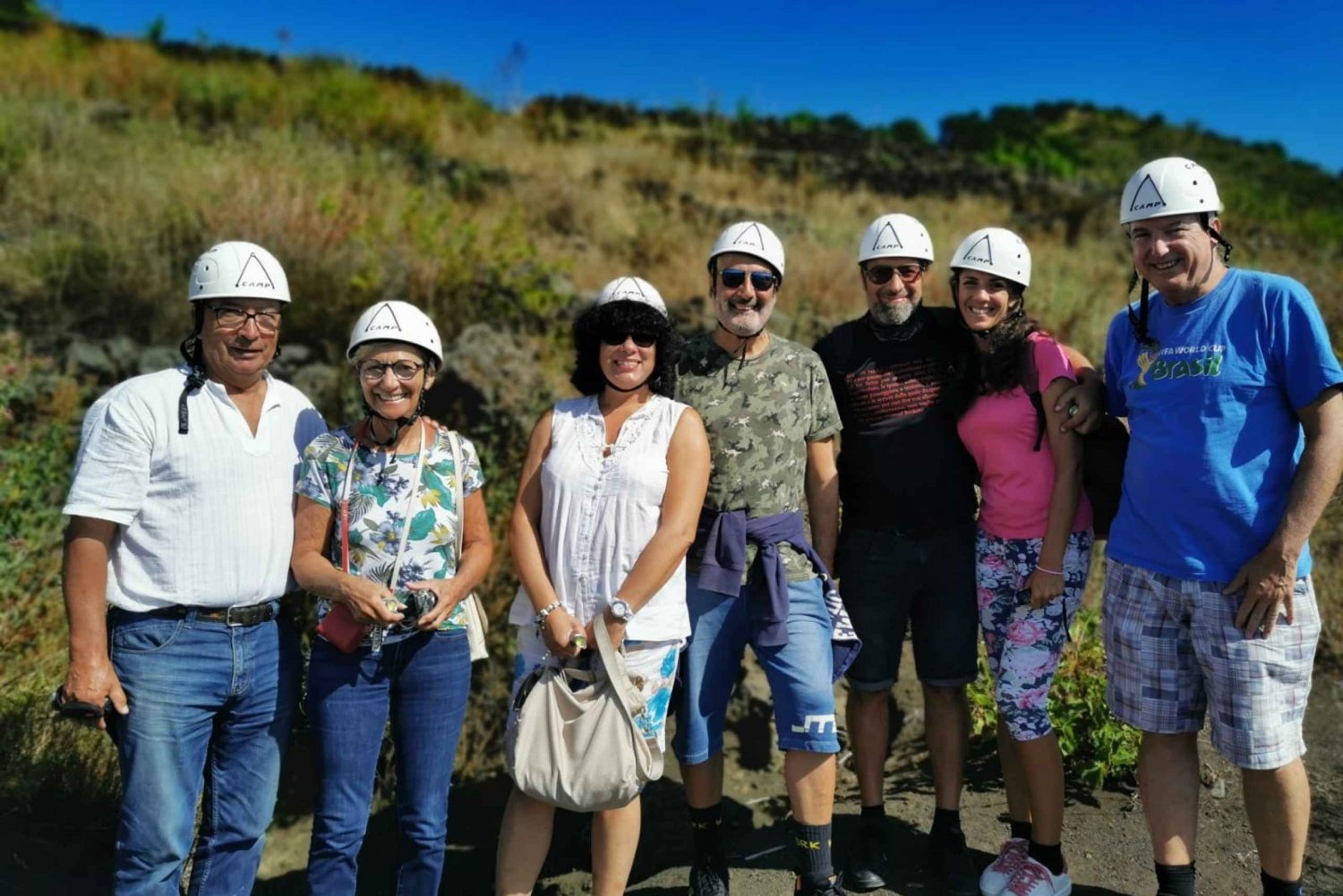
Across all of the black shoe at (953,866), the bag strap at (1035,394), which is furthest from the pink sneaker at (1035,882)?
the bag strap at (1035,394)

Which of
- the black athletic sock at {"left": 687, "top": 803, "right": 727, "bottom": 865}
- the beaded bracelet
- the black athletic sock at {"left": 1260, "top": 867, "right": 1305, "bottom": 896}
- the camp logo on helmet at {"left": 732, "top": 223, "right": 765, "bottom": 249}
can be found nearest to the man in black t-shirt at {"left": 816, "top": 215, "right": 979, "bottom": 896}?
the camp logo on helmet at {"left": 732, "top": 223, "right": 765, "bottom": 249}

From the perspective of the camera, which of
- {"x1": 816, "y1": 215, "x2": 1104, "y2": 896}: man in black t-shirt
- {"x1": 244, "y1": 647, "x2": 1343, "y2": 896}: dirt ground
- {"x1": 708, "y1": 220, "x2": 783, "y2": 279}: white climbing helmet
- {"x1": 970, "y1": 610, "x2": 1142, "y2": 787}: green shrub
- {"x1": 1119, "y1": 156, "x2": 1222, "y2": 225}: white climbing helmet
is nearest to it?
{"x1": 1119, "y1": 156, "x2": 1222, "y2": 225}: white climbing helmet

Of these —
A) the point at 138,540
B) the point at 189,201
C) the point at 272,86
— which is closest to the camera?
the point at 138,540

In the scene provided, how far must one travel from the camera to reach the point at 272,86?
13.9m

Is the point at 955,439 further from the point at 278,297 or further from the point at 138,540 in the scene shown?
the point at 138,540

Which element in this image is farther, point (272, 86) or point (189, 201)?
point (272, 86)

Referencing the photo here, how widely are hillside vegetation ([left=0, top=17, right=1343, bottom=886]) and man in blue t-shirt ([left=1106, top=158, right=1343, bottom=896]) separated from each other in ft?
10.1

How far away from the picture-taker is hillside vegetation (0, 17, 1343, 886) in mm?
5676

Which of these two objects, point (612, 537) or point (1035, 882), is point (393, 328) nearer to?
point (612, 537)

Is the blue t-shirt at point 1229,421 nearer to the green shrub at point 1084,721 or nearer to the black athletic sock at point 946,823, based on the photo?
the black athletic sock at point 946,823

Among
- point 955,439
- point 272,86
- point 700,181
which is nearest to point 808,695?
point 955,439

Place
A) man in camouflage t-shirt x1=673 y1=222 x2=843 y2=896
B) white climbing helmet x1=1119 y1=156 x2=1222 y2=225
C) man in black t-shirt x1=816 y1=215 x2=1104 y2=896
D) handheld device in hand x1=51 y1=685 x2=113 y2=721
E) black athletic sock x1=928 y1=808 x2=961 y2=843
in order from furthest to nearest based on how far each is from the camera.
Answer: black athletic sock x1=928 y1=808 x2=961 y2=843 < man in black t-shirt x1=816 y1=215 x2=1104 y2=896 < man in camouflage t-shirt x1=673 y1=222 x2=843 y2=896 < white climbing helmet x1=1119 y1=156 x2=1222 y2=225 < handheld device in hand x1=51 y1=685 x2=113 y2=721

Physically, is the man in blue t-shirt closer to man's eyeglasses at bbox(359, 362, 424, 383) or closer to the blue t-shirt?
the blue t-shirt

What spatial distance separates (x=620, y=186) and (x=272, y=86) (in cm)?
530
